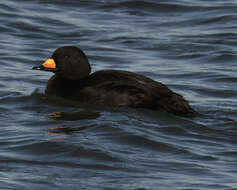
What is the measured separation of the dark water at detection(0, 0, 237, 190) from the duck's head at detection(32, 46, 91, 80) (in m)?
0.40

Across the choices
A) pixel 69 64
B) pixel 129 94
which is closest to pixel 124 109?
pixel 129 94

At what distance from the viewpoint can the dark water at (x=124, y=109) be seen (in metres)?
7.64

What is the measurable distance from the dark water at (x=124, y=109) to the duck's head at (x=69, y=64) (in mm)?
399

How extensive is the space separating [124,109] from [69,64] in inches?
44.6

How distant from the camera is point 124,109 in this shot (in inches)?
396

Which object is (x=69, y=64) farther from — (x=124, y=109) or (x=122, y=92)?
(x=124, y=109)

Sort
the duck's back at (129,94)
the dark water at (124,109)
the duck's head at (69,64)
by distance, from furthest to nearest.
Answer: the duck's head at (69,64)
the duck's back at (129,94)
the dark water at (124,109)

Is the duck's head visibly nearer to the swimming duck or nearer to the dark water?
the swimming duck

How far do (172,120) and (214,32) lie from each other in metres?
6.71

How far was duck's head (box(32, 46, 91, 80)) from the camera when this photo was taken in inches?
423

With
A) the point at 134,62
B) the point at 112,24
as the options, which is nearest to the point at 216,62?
the point at 134,62

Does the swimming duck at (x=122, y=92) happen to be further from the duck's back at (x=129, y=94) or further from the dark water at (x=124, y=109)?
the dark water at (x=124, y=109)

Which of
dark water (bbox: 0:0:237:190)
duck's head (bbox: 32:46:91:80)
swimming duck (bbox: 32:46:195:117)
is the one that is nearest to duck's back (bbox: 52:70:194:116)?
swimming duck (bbox: 32:46:195:117)

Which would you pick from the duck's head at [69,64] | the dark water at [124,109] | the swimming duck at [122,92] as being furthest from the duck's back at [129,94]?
the duck's head at [69,64]
